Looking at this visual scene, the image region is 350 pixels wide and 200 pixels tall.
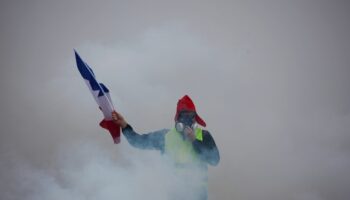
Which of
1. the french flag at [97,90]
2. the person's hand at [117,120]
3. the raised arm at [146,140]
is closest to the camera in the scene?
the french flag at [97,90]

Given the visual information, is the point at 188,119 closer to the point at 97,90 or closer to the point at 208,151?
the point at 208,151

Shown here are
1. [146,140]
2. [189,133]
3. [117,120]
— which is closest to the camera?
[189,133]

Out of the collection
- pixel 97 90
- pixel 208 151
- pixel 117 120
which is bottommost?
pixel 208 151

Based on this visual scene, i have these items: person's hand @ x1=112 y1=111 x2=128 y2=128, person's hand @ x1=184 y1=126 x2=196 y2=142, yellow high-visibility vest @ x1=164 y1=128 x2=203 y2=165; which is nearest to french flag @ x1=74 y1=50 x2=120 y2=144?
person's hand @ x1=112 y1=111 x2=128 y2=128

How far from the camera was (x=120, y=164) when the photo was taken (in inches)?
316

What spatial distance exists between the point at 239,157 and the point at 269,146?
0.85 m

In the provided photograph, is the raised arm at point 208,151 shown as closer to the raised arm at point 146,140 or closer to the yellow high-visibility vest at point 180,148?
the yellow high-visibility vest at point 180,148

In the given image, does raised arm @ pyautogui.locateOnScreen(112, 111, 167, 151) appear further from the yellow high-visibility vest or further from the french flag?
the french flag

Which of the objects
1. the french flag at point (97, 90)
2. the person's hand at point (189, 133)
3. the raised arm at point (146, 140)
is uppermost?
the french flag at point (97, 90)

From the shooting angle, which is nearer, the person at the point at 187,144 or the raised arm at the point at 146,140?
the person at the point at 187,144

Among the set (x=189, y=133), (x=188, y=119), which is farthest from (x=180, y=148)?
(x=188, y=119)

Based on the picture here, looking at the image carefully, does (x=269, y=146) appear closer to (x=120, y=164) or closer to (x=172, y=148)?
(x=120, y=164)

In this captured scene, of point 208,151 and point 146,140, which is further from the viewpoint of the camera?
point 146,140

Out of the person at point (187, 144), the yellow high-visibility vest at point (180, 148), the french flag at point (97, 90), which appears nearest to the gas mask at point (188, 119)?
the person at point (187, 144)
